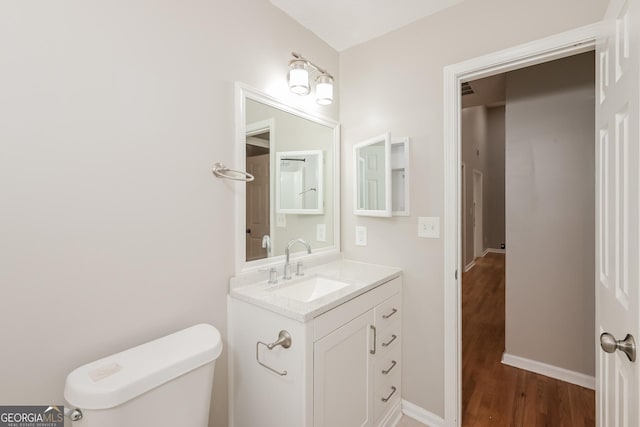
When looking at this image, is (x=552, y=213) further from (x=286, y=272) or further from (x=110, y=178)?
Result: (x=110, y=178)

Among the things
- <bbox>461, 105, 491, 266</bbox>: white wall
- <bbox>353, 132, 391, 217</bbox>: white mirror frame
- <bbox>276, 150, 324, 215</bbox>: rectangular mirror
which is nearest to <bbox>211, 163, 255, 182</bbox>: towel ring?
<bbox>276, 150, 324, 215</bbox>: rectangular mirror

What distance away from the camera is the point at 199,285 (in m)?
1.32

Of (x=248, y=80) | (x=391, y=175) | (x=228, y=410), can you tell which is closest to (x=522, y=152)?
(x=391, y=175)

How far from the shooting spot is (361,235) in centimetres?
206

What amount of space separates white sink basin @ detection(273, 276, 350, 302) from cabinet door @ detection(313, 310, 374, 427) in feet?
0.87

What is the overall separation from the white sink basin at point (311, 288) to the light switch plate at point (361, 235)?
46 cm

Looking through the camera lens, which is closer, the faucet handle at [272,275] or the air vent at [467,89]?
the faucet handle at [272,275]

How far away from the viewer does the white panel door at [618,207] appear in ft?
2.38

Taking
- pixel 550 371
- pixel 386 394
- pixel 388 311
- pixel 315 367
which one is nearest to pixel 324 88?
pixel 388 311

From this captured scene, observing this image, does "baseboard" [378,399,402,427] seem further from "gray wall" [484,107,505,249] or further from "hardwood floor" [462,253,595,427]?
"gray wall" [484,107,505,249]

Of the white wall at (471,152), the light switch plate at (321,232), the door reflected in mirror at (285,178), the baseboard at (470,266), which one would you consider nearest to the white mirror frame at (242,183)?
the door reflected in mirror at (285,178)

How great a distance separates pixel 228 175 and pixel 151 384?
35.1 inches

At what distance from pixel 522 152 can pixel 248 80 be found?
217 centimetres

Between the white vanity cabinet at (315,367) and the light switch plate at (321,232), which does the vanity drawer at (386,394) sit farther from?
the light switch plate at (321,232)
